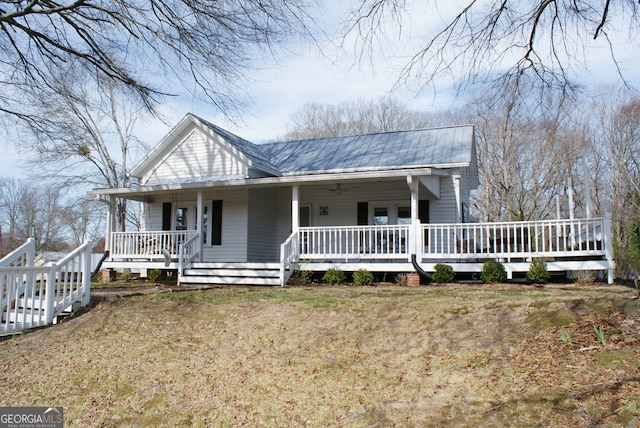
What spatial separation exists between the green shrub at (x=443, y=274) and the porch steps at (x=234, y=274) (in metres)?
3.85

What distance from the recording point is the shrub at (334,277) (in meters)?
12.2

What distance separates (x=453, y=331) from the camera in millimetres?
6141

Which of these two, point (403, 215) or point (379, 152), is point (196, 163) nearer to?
point (379, 152)

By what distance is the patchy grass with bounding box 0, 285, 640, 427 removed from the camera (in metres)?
4.32

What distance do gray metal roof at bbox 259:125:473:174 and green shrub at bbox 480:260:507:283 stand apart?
4.10 meters

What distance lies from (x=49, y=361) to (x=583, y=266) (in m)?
10.3

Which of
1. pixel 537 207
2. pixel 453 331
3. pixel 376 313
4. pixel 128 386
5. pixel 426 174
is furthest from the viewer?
pixel 537 207

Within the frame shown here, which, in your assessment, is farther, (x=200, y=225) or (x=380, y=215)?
(x=380, y=215)

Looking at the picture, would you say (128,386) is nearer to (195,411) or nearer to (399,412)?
(195,411)

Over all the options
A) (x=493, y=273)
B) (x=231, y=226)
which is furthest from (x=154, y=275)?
(x=493, y=273)

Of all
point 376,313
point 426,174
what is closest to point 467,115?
point 426,174

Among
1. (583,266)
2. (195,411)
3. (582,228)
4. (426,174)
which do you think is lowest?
(195,411)

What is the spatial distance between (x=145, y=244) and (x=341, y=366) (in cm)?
1107

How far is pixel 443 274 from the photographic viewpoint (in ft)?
38.3
